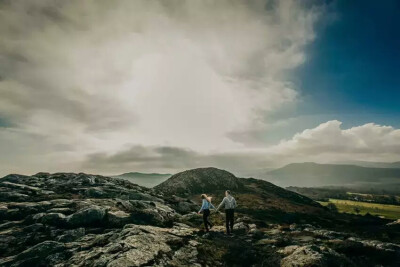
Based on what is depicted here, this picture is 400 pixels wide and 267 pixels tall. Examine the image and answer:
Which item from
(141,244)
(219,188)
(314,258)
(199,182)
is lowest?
(314,258)

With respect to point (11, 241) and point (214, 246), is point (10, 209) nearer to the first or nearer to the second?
point (11, 241)

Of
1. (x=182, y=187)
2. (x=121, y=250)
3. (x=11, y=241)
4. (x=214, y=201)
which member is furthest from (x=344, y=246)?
Result: (x=182, y=187)

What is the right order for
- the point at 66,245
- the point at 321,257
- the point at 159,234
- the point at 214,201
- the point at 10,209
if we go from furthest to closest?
1. the point at 214,201
2. the point at 10,209
3. the point at 159,234
4. the point at 66,245
5. the point at 321,257

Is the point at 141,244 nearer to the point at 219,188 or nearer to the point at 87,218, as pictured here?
the point at 87,218

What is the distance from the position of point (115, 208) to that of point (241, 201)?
59.4 m

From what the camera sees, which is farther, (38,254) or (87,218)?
(87,218)

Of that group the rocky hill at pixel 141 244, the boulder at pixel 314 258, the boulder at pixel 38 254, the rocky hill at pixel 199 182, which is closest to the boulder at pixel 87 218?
the rocky hill at pixel 141 244

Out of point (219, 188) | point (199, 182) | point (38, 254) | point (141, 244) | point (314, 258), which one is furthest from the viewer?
point (219, 188)

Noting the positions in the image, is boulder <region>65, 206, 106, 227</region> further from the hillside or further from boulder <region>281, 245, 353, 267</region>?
the hillside

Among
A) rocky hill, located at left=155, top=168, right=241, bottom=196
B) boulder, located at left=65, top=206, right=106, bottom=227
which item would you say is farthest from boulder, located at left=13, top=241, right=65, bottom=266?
rocky hill, located at left=155, top=168, right=241, bottom=196

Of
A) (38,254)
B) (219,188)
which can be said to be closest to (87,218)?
(38,254)

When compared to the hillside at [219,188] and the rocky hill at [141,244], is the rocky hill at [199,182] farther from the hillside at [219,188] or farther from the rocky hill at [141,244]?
the rocky hill at [141,244]

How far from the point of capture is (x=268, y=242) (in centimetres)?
2195

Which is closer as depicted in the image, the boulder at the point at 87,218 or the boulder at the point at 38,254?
the boulder at the point at 38,254
